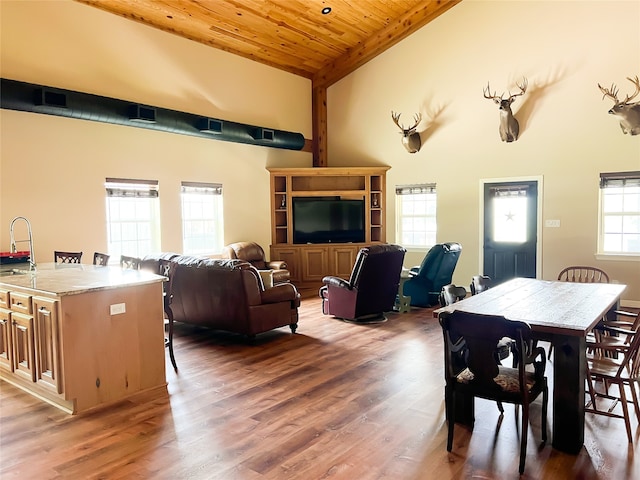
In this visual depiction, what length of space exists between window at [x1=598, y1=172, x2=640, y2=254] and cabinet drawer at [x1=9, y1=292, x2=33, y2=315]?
7.43 m

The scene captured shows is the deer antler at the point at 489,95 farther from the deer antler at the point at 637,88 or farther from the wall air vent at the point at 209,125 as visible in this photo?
the wall air vent at the point at 209,125

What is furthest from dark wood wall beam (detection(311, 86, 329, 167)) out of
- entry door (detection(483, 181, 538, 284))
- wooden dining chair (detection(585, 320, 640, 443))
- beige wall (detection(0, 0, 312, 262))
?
wooden dining chair (detection(585, 320, 640, 443))

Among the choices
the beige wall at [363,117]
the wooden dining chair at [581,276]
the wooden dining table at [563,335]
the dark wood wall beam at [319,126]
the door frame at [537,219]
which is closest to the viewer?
the wooden dining table at [563,335]

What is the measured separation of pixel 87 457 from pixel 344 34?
7796 millimetres

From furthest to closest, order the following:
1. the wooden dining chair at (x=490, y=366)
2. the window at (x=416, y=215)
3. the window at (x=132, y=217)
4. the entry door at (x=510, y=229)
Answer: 1. the window at (x=416, y=215)
2. the entry door at (x=510, y=229)
3. the window at (x=132, y=217)
4. the wooden dining chair at (x=490, y=366)

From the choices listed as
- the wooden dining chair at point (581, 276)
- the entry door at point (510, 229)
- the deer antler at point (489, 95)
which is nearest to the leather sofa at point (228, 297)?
the wooden dining chair at point (581, 276)

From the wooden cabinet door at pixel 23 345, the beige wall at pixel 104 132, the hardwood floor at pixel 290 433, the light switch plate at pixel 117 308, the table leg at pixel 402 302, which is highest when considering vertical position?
the beige wall at pixel 104 132

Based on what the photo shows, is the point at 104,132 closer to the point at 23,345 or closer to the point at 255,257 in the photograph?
the point at 255,257

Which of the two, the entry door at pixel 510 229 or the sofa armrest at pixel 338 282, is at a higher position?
the entry door at pixel 510 229

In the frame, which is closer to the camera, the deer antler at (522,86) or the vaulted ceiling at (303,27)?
the vaulted ceiling at (303,27)

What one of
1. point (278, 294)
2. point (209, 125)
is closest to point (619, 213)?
point (278, 294)

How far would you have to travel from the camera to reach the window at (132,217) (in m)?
6.43

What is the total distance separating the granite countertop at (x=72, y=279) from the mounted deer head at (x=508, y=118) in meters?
6.04

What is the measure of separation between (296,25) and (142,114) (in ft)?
10.3
